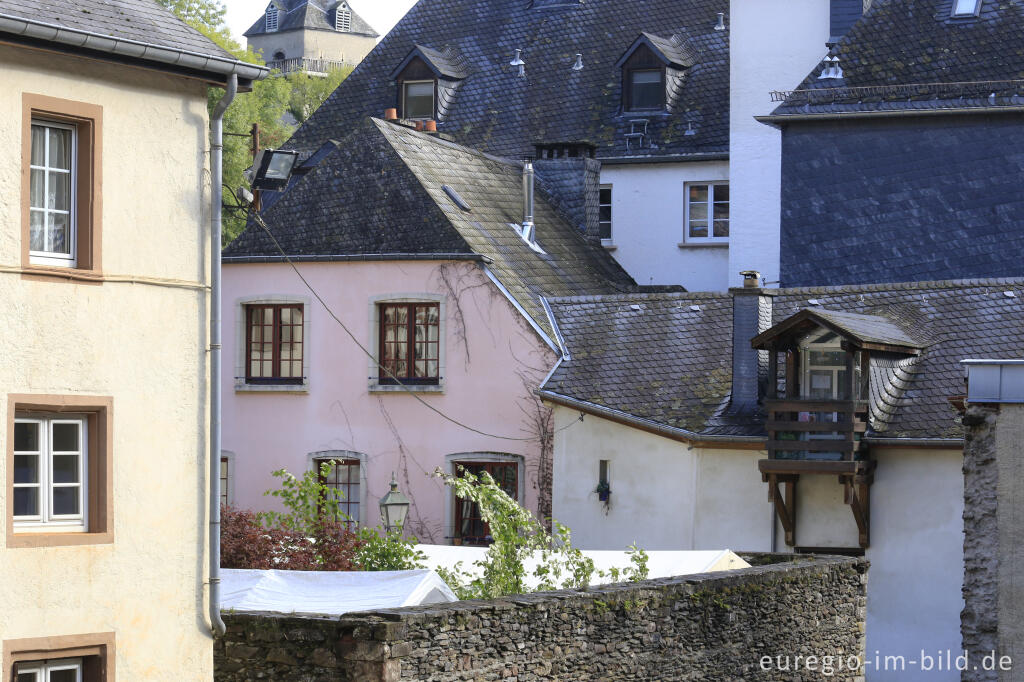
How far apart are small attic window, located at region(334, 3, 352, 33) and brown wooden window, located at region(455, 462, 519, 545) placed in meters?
86.8

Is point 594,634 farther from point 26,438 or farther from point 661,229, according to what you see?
point 661,229

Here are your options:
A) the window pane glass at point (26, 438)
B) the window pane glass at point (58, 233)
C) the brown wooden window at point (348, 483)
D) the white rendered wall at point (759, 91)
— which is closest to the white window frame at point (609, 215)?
the white rendered wall at point (759, 91)

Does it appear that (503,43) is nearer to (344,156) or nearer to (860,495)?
(344,156)

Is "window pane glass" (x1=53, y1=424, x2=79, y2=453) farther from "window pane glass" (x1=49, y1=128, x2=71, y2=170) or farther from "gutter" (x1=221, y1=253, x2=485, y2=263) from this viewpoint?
"gutter" (x1=221, y1=253, x2=485, y2=263)

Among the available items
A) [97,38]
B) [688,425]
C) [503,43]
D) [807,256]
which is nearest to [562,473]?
[688,425]

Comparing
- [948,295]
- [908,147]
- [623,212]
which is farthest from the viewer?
[623,212]

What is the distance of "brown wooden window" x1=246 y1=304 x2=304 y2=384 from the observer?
27.8 meters

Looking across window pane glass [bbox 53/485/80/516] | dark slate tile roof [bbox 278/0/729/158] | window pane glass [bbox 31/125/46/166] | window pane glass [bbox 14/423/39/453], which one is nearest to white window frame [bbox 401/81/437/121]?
dark slate tile roof [bbox 278/0/729/158]

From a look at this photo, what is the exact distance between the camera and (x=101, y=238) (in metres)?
14.7

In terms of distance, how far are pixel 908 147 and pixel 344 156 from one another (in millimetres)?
8706

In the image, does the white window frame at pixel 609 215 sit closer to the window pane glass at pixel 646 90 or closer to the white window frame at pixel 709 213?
the white window frame at pixel 709 213

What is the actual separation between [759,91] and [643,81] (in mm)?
3489

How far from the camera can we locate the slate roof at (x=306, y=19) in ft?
356

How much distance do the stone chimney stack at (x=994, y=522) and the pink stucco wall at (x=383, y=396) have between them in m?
10.7
